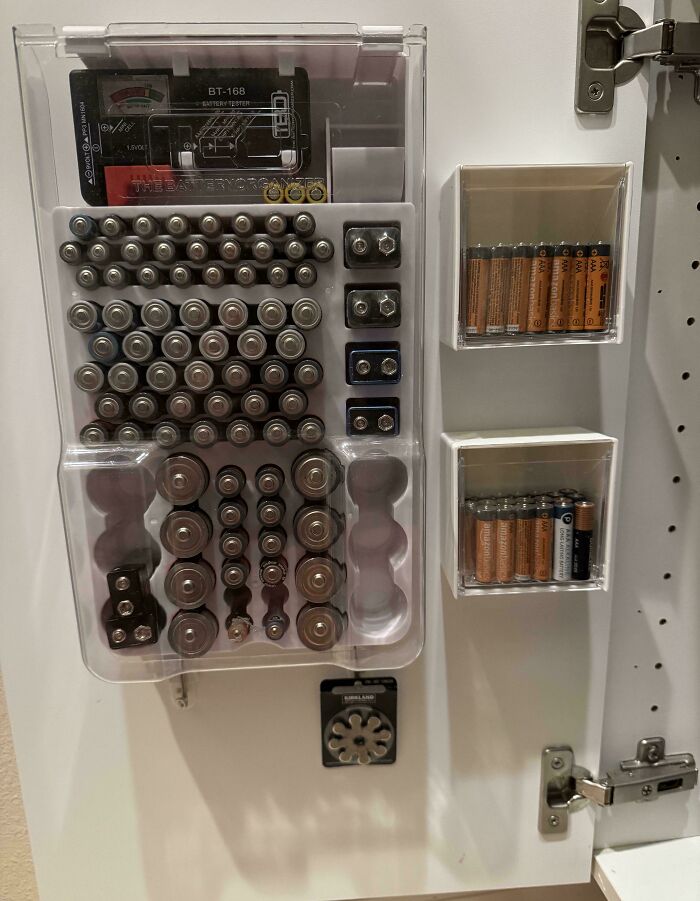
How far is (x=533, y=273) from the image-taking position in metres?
0.64

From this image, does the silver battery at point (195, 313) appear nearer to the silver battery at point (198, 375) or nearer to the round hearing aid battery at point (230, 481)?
the silver battery at point (198, 375)

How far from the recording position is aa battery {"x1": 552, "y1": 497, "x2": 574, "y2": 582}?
680 mm

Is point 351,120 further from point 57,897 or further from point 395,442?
point 57,897

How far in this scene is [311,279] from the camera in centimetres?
62

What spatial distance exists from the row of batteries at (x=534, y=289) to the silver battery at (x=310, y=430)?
173 mm

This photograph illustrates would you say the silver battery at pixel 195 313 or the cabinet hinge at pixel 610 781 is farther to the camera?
the cabinet hinge at pixel 610 781

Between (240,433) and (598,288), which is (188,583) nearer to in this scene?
(240,433)

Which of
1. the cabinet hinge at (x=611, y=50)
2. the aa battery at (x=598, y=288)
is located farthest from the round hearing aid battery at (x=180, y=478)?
the cabinet hinge at (x=611, y=50)

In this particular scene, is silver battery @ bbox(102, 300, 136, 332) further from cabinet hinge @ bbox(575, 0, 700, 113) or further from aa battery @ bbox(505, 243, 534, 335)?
cabinet hinge @ bbox(575, 0, 700, 113)

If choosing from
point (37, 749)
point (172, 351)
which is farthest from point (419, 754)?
point (172, 351)

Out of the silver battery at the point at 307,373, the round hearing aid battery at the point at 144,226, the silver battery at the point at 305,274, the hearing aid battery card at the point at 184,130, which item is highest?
the hearing aid battery card at the point at 184,130

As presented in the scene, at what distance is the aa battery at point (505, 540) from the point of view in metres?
0.68

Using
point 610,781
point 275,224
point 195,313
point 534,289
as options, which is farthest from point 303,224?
point 610,781

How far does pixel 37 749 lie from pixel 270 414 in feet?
1.68
